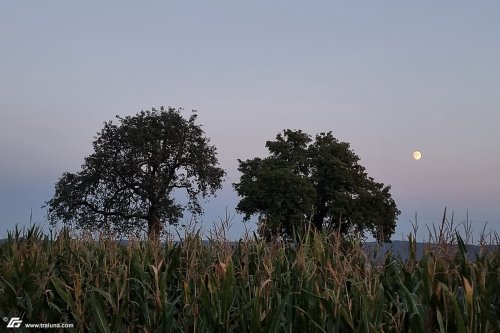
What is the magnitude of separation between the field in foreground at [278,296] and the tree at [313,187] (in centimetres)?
4635

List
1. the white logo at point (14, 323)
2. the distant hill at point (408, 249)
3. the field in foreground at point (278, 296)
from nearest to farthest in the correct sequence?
the field in foreground at point (278, 296)
the distant hill at point (408, 249)
the white logo at point (14, 323)

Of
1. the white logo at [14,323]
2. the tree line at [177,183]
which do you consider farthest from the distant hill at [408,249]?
the tree line at [177,183]

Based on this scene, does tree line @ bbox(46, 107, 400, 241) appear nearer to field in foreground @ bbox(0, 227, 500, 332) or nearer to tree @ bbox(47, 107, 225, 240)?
tree @ bbox(47, 107, 225, 240)

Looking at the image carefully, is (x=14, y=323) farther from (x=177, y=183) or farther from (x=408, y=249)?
(x=177, y=183)

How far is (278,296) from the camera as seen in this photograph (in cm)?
485

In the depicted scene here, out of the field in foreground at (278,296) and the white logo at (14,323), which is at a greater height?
the field in foreground at (278,296)

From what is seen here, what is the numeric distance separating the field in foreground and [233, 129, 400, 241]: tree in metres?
46.3

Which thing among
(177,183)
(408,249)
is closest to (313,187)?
(177,183)

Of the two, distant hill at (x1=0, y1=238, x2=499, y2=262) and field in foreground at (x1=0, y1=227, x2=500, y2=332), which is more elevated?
distant hill at (x1=0, y1=238, x2=499, y2=262)

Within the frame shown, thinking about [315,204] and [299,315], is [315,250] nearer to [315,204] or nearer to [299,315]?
[299,315]

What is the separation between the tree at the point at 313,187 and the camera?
54562 millimetres

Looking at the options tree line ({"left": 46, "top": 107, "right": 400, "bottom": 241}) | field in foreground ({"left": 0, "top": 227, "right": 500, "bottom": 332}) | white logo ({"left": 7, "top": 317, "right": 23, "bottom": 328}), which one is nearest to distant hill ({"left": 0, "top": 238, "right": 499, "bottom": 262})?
field in foreground ({"left": 0, "top": 227, "right": 500, "bottom": 332})

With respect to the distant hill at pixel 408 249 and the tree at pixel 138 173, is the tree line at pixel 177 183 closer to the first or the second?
the tree at pixel 138 173

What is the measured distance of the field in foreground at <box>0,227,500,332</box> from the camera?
171 inches
